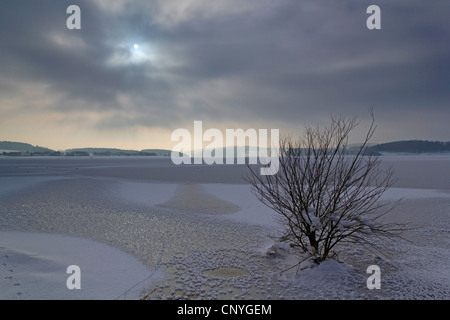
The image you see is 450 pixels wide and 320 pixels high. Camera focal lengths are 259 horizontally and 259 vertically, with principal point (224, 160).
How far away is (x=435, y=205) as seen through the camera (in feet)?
37.5

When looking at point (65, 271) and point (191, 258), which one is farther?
point (191, 258)

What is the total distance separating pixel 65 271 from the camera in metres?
5.07

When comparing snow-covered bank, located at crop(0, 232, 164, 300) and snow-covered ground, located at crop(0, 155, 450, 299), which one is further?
snow-covered ground, located at crop(0, 155, 450, 299)

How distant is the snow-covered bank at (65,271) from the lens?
4.31 meters

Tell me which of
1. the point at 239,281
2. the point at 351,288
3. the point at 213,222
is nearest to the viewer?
the point at 351,288

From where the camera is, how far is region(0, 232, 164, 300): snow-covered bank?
431 centimetres

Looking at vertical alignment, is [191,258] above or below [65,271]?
below

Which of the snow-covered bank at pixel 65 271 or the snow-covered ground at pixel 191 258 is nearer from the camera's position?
the snow-covered bank at pixel 65 271

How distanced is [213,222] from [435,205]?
9.95 m
